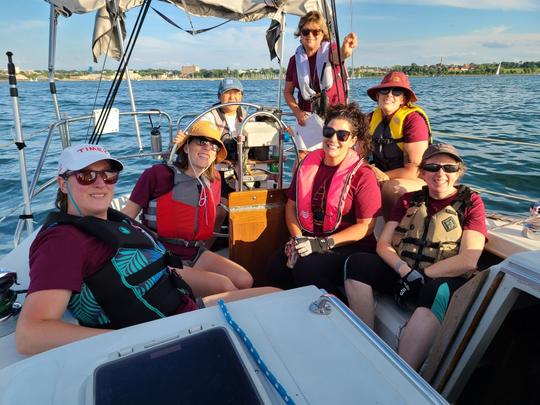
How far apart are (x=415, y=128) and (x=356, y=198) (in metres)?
0.78

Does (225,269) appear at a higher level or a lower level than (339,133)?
lower

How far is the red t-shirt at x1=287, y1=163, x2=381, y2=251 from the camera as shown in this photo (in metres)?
2.35

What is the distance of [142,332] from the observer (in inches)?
44.4

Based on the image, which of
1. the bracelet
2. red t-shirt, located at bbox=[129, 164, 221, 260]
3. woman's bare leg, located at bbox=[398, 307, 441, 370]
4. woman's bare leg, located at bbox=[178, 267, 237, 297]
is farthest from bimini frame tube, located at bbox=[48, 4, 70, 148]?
woman's bare leg, located at bbox=[398, 307, 441, 370]

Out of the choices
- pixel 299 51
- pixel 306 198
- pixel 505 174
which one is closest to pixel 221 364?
pixel 306 198

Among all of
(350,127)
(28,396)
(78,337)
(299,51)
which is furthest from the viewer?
(299,51)

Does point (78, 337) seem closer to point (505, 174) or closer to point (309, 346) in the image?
point (309, 346)

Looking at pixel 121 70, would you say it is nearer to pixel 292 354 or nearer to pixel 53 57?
pixel 53 57

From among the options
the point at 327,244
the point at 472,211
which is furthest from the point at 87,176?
the point at 472,211

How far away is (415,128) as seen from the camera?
2.71 metres

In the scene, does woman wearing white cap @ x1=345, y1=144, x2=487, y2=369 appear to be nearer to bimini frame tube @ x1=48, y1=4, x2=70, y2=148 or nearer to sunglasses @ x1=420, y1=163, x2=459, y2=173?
sunglasses @ x1=420, y1=163, x2=459, y2=173

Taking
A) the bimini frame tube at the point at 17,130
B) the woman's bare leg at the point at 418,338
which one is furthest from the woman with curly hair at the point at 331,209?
the bimini frame tube at the point at 17,130

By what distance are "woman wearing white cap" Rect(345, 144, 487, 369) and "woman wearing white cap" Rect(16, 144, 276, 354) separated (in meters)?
0.88

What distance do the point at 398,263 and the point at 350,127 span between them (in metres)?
0.87
